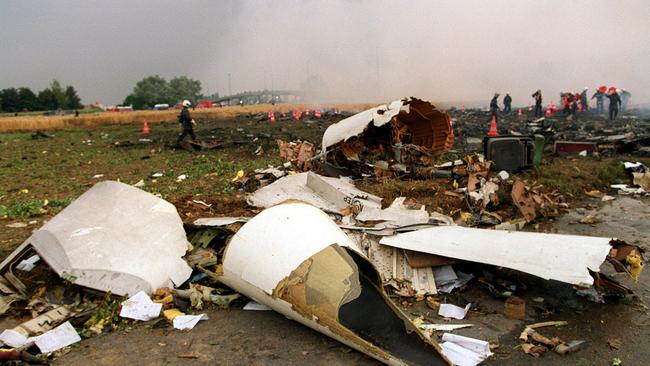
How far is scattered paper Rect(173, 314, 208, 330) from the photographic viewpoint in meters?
3.86

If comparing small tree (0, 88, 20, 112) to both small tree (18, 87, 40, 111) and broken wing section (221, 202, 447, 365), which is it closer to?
small tree (18, 87, 40, 111)

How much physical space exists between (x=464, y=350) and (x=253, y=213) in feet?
13.8

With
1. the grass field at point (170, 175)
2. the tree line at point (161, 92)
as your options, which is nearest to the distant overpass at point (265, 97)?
the tree line at point (161, 92)

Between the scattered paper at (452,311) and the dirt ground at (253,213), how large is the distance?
3.0 inches

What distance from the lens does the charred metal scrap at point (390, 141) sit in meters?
8.67

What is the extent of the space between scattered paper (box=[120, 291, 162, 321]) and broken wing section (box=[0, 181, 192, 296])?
13cm

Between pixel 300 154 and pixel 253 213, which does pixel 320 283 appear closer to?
pixel 253 213

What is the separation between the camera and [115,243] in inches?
177

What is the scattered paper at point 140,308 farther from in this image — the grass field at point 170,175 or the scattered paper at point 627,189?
the scattered paper at point 627,189

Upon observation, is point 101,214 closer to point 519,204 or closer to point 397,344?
point 397,344

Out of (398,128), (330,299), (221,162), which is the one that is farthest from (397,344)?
(221,162)

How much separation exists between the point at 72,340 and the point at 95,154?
553 inches

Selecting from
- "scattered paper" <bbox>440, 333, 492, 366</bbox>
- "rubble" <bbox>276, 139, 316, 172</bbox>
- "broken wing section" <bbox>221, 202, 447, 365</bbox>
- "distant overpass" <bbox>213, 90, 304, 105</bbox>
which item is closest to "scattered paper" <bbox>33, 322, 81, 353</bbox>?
"broken wing section" <bbox>221, 202, 447, 365</bbox>

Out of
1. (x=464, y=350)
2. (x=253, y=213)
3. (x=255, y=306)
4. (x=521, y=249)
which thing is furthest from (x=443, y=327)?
(x=253, y=213)
